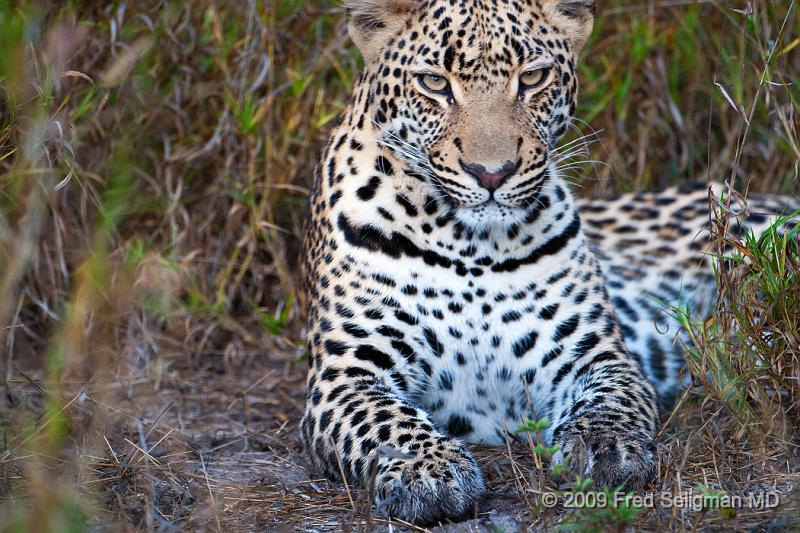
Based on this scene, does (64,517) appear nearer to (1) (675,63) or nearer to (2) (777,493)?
(2) (777,493)

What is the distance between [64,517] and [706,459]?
92.8 inches

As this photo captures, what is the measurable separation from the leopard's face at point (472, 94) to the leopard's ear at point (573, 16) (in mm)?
34

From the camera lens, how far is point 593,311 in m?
4.72

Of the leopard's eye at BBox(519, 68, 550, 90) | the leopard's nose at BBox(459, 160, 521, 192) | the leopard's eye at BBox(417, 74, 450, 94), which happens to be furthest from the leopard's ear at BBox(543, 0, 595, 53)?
the leopard's nose at BBox(459, 160, 521, 192)

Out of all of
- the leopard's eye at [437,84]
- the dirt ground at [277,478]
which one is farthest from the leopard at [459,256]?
the dirt ground at [277,478]

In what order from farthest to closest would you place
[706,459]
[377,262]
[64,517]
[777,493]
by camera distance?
1. [377,262]
2. [706,459]
3. [777,493]
4. [64,517]

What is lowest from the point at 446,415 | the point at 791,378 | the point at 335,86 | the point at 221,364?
the point at 221,364

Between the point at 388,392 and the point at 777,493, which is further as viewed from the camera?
the point at 388,392

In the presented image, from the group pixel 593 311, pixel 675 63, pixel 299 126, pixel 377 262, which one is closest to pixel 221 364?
pixel 299 126

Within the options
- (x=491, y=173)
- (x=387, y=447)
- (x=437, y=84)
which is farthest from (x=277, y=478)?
(x=437, y=84)

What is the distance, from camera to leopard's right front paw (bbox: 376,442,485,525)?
3668mm

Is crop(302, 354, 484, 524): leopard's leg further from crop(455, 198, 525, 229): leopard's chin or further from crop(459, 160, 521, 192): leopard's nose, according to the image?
crop(459, 160, 521, 192): leopard's nose

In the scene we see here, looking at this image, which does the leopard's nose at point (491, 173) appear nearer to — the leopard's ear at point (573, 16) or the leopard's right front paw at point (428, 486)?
the leopard's ear at point (573, 16)

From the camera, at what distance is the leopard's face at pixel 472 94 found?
4.21m
